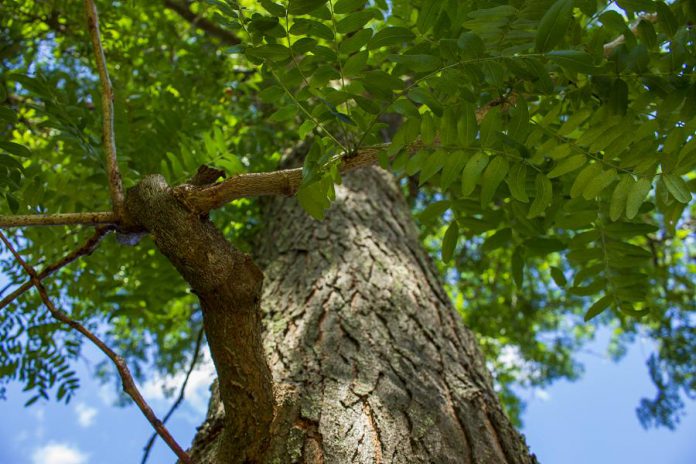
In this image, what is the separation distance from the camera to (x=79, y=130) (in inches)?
67.9

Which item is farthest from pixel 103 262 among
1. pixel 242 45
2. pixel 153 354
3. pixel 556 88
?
pixel 153 354

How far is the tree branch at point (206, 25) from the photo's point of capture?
416 cm

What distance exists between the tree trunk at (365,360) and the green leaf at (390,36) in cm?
93

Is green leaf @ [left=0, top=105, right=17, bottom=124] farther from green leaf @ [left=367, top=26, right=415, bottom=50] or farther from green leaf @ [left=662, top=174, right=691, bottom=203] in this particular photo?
green leaf @ [left=662, top=174, right=691, bottom=203]

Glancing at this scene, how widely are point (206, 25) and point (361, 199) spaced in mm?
2457

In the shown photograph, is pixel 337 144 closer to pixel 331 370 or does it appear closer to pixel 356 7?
pixel 356 7

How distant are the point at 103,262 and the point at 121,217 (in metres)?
1.14

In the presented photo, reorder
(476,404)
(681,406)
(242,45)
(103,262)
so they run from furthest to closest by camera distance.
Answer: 1. (681,406)
2. (103,262)
3. (476,404)
4. (242,45)

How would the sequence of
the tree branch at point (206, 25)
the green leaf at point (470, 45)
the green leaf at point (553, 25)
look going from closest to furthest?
the green leaf at point (553, 25)
the green leaf at point (470, 45)
the tree branch at point (206, 25)

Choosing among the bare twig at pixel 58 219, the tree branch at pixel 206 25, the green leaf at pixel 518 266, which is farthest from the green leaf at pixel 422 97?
the tree branch at pixel 206 25

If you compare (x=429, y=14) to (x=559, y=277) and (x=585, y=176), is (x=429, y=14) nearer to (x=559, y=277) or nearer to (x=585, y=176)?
(x=585, y=176)

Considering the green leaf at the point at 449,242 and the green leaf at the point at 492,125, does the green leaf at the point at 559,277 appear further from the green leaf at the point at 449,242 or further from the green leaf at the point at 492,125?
the green leaf at the point at 492,125

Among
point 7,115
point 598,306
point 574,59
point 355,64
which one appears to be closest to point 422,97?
point 355,64

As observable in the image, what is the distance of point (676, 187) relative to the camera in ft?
3.85
